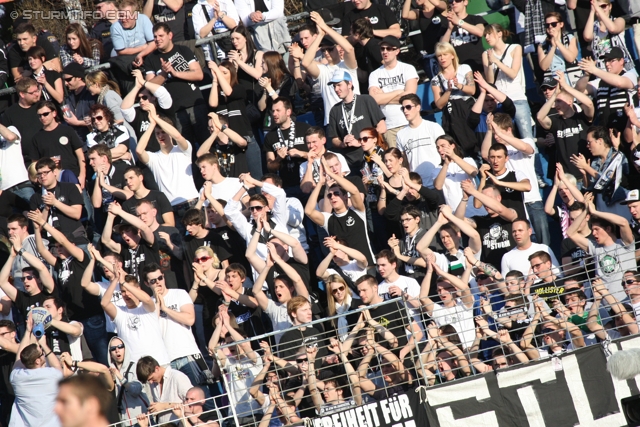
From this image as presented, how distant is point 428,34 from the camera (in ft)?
42.0

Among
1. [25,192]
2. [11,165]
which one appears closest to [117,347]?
[25,192]

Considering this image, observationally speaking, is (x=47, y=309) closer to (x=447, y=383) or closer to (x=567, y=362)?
(x=447, y=383)

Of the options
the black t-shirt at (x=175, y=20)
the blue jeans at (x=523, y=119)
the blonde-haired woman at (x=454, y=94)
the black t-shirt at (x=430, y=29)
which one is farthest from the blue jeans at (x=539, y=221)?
the black t-shirt at (x=175, y=20)

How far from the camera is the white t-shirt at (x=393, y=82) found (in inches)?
467

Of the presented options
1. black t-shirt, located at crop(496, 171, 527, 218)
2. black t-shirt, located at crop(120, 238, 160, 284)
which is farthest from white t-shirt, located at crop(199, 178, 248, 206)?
black t-shirt, located at crop(496, 171, 527, 218)

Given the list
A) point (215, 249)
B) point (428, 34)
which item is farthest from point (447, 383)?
point (428, 34)

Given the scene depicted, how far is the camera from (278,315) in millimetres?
10094

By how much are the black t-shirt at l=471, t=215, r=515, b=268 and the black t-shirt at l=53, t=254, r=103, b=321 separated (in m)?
4.60

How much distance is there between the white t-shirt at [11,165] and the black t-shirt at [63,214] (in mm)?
1039

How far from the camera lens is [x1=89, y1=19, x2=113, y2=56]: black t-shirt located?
1406 cm

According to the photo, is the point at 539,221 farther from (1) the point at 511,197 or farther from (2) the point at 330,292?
(2) the point at 330,292

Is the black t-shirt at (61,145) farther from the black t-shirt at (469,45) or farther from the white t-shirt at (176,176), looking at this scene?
the black t-shirt at (469,45)

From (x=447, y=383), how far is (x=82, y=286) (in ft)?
16.3

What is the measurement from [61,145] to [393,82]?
4.34 metres
